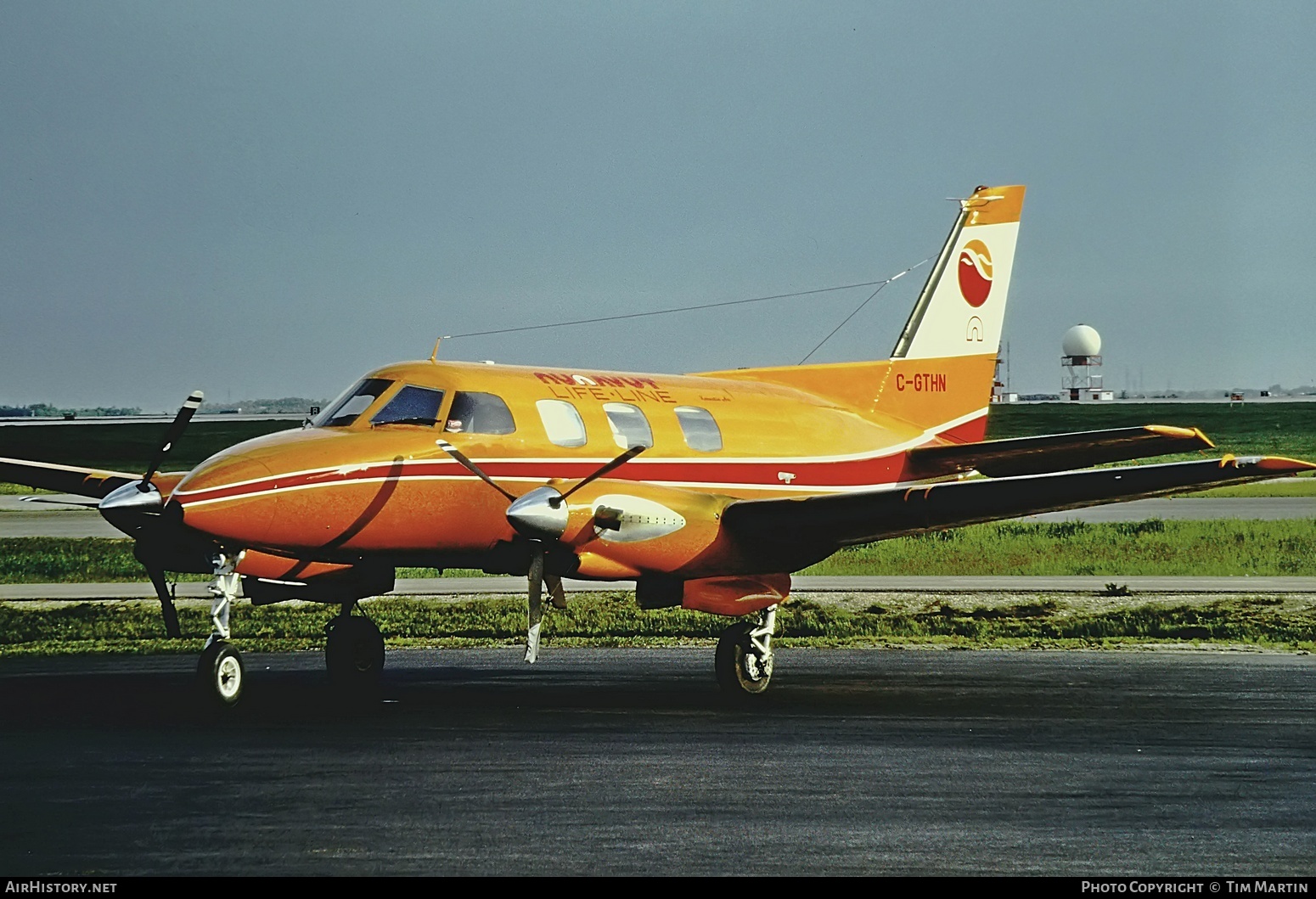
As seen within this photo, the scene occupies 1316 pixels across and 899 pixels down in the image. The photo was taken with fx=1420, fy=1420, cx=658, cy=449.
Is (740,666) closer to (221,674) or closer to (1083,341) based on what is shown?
(221,674)

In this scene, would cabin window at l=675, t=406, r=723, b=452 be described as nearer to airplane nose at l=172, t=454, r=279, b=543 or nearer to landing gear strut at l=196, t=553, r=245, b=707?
airplane nose at l=172, t=454, r=279, b=543

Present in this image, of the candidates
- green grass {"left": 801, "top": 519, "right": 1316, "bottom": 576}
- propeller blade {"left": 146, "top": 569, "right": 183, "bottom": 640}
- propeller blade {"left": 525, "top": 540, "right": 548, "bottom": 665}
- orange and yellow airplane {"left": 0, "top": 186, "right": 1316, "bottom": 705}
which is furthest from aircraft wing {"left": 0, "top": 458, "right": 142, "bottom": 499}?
green grass {"left": 801, "top": 519, "right": 1316, "bottom": 576}

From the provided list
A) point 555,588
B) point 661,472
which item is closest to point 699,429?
point 661,472

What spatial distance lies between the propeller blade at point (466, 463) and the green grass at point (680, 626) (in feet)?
23.7

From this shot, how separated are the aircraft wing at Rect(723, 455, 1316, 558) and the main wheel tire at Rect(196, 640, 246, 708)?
611cm

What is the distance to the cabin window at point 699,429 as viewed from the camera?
19.3 m

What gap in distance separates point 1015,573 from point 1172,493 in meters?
19.1

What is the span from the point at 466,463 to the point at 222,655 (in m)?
3.44

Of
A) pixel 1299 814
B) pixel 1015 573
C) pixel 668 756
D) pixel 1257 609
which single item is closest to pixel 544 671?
pixel 668 756

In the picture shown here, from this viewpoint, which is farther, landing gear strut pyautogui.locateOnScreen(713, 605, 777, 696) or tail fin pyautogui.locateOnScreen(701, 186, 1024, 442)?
tail fin pyautogui.locateOnScreen(701, 186, 1024, 442)

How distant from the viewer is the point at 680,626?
2723cm

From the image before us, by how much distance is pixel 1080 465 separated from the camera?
67.4 ft

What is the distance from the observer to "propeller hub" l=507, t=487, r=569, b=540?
15857mm

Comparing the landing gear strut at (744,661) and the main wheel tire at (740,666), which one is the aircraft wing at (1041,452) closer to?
the landing gear strut at (744,661)
